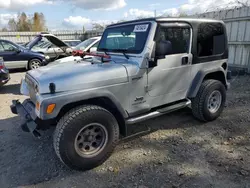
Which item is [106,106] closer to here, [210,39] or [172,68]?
[172,68]

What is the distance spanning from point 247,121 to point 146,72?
251cm

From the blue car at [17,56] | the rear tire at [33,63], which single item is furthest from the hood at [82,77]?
the rear tire at [33,63]

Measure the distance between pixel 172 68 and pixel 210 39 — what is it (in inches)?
43.9

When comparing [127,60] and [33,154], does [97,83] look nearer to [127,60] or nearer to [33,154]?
[127,60]

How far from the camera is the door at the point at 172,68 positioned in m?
3.35

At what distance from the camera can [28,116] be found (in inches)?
120

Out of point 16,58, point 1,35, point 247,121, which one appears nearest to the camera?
point 247,121

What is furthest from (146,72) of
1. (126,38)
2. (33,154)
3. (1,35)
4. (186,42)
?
(1,35)

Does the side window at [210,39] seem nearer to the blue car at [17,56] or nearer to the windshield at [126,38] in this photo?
the windshield at [126,38]

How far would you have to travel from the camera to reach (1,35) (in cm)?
1986

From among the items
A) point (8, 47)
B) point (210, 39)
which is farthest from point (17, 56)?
point (210, 39)

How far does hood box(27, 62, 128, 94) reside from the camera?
2623 mm

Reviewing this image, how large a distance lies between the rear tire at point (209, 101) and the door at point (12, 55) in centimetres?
830

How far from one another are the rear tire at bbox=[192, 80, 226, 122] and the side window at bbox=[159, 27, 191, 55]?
88 cm
